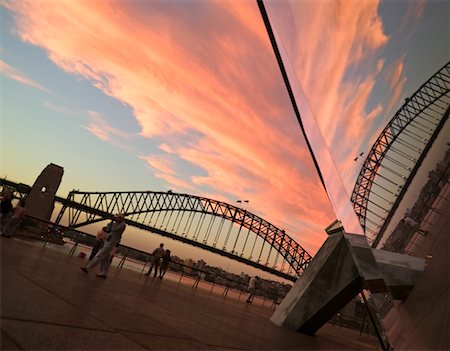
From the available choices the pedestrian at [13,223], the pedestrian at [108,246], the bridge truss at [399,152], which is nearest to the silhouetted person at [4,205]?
the pedestrian at [13,223]

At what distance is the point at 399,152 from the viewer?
5.52ft

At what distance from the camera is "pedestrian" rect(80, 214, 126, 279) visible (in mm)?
7012

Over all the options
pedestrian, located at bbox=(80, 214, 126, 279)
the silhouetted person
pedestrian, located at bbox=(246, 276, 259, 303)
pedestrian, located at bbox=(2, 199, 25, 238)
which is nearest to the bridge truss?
pedestrian, located at bbox=(80, 214, 126, 279)

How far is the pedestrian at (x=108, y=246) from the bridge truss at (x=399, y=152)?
6084 millimetres

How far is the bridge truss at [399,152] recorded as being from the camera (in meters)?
1.37

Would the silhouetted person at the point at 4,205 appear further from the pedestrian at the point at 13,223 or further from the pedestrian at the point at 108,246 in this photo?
the pedestrian at the point at 108,246

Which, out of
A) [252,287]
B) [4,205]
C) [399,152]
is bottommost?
[252,287]

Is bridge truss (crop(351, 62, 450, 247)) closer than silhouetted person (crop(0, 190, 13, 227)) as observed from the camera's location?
Yes

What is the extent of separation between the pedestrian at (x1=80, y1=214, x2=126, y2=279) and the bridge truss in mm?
6084

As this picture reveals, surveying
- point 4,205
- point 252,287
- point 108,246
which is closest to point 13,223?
point 4,205

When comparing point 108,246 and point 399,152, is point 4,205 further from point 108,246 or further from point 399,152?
point 399,152

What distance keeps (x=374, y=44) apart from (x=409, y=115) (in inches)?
17.9

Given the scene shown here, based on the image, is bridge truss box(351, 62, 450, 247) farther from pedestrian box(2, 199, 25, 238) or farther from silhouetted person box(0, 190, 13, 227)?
pedestrian box(2, 199, 25, 238)

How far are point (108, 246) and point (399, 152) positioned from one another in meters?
6.62
